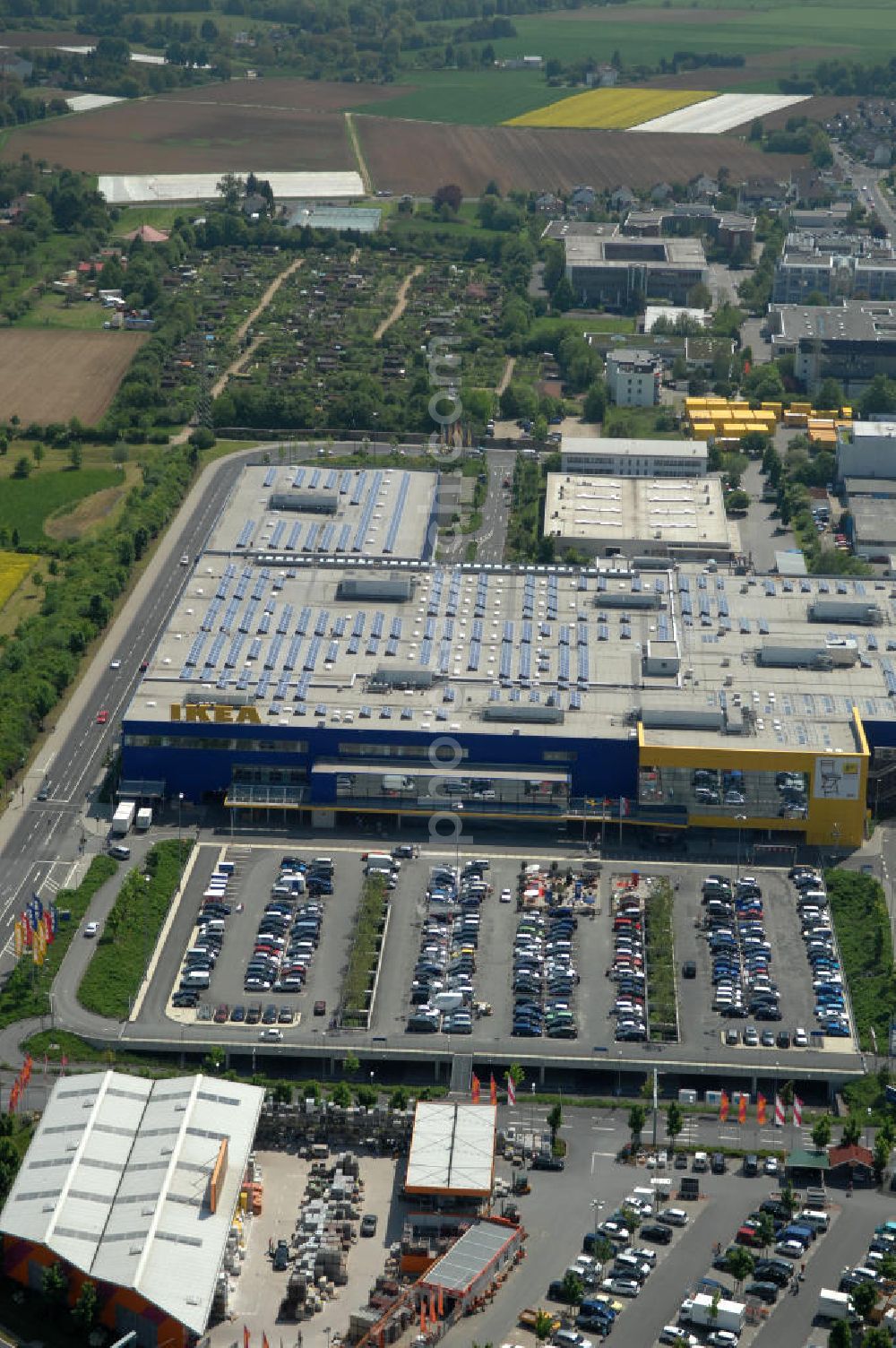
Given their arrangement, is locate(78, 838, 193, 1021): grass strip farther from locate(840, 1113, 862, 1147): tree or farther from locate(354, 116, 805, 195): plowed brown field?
locate(354, 116, 805, 195): plowed brown field

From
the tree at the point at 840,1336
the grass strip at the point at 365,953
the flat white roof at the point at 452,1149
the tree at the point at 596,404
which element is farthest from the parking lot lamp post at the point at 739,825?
the tree at the point at 596,404

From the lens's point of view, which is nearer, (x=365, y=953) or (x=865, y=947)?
(x=365, y=953)

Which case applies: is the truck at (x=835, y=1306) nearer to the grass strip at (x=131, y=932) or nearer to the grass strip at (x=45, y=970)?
the grass strip at (x=131, y=932)

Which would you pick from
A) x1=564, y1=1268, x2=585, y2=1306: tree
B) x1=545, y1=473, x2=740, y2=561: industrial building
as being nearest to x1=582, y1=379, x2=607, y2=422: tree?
x1=545, y1=473, x2=740, y2=561: industrial building

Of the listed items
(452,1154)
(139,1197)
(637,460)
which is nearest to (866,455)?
(637,460)

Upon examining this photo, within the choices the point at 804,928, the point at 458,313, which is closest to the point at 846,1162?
the point at 804,928

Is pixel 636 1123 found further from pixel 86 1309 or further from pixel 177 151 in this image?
pixel 177 151
